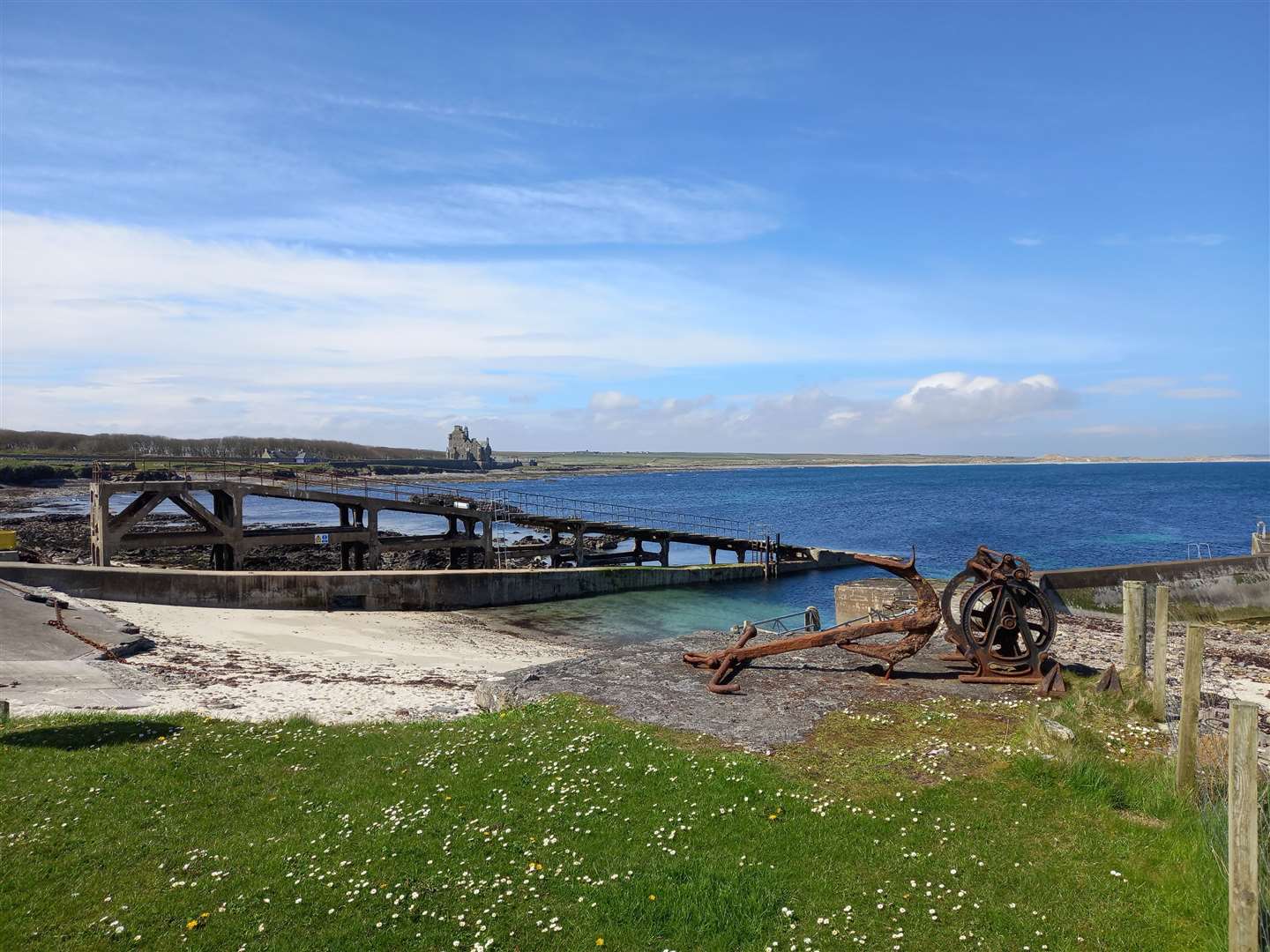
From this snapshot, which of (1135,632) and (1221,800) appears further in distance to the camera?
(1135,632)

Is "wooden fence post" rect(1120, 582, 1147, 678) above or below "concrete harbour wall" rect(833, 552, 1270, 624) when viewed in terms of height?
above

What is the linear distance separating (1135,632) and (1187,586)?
19915 mm

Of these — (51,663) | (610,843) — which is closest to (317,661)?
(51,663)

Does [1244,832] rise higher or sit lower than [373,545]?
higher

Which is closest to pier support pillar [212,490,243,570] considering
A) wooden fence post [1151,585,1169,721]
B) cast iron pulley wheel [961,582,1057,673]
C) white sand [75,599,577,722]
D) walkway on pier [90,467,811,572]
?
walkway on pier [90,467,811,572]

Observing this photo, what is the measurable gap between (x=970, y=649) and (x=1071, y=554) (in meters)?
49.3

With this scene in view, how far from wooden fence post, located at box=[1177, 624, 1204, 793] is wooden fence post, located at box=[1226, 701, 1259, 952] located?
9.37ft

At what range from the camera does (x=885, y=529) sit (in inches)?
3004

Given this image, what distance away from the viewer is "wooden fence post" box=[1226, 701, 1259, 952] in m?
5.34

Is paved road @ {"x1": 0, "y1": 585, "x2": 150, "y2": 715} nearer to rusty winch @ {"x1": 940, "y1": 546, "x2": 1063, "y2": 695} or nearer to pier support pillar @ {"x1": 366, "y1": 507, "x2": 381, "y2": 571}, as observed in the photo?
rusty winch @ {"x1": 940, "y1": 546, "x2": 1063, "y2": 695}

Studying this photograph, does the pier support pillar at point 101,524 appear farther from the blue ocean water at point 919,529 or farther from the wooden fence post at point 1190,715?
the wooden fence post at point 1190,715

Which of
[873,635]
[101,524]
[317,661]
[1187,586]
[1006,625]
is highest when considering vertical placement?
[101,524]

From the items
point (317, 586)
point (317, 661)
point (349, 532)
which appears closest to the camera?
point (317, 661)

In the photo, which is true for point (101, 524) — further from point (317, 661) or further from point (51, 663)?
point (51, 663)
